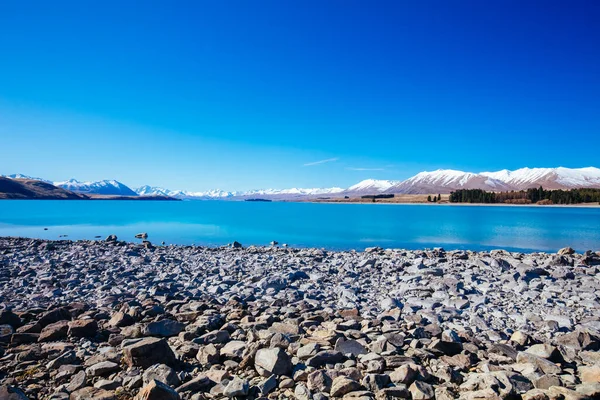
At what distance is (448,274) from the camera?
1331 centimetres

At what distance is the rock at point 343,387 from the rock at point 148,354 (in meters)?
2.71

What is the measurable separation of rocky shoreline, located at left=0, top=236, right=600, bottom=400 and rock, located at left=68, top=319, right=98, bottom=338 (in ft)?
0.09

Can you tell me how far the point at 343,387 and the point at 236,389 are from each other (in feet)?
4.81

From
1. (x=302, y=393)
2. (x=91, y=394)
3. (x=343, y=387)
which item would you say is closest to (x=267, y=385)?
(x=302, y=393)

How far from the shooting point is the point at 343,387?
15.8 ft

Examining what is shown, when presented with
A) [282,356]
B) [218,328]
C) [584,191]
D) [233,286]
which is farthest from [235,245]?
[584,191]

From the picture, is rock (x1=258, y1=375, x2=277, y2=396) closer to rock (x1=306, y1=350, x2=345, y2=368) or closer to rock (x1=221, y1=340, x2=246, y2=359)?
rock (x1=306, y1=350, x2=345, y2=368)

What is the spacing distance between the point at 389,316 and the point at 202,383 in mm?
4945

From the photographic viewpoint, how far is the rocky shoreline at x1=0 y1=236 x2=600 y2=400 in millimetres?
4996

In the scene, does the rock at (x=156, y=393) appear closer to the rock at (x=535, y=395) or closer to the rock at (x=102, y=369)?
the rock at (x=102, y=369)

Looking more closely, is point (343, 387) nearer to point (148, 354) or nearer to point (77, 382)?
point (148, 354)

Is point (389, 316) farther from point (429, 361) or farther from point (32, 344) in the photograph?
point (32, 344)

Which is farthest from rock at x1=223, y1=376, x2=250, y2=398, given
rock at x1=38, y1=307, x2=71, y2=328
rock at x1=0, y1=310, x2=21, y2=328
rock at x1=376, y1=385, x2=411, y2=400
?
rock at x1=0, y1=310, x2=21, y2=328

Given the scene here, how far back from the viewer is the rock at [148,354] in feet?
18.4
